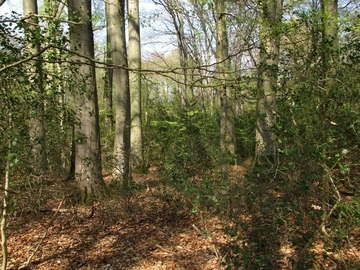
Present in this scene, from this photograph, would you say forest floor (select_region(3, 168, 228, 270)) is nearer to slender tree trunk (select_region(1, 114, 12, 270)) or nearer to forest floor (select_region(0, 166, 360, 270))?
forest floor (select_region(0, 166, 360, 270))

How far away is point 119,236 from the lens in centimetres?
529

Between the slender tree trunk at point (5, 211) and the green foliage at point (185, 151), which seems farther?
the green foliage at point (185, 151)

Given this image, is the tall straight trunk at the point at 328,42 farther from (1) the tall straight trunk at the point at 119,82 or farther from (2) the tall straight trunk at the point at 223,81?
(1) the tall straight trunk at the point at 119,82

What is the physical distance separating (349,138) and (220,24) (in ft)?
21.9

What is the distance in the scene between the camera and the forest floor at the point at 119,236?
168 inches

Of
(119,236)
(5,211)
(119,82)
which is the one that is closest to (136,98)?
(119,82)

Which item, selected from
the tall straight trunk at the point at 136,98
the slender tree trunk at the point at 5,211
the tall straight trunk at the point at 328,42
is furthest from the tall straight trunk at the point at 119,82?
the tall straight trunk at the point at 328,42

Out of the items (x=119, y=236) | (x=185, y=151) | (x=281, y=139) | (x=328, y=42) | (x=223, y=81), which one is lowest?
(x=119, y=236)

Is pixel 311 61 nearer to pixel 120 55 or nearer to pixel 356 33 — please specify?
pixel 356 33

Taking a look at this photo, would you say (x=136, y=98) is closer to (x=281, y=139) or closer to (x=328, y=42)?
(x=328, y=42)

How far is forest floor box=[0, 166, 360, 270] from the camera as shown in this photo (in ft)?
14.0

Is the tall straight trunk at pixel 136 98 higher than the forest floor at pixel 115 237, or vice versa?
the tall straight trunk at pixel 136 98

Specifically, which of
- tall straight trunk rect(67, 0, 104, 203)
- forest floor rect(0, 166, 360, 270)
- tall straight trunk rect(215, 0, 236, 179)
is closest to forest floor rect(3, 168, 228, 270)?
forest floor rect(0, 166, 360, 270)


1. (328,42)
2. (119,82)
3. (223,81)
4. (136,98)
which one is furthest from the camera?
(136,98)
